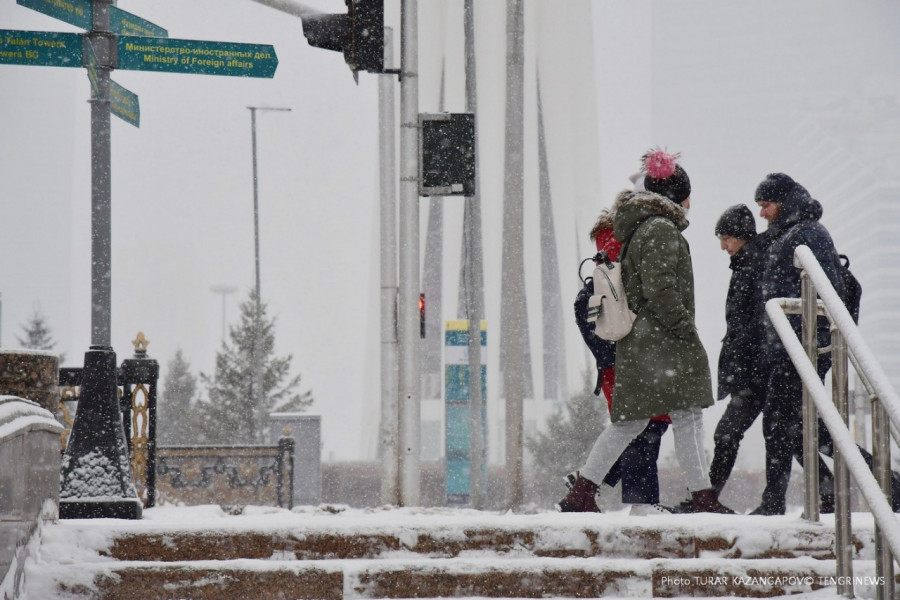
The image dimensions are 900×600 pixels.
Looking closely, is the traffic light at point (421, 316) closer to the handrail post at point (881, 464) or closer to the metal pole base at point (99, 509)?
the metal pole base at point (99, 509)

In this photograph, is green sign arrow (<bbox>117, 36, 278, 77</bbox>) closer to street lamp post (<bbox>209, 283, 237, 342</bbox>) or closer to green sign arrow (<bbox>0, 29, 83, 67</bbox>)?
green sign arrow (<bbox>0, 29, 83, 67</bbox>)

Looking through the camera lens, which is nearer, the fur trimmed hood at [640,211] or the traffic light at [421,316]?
the fur trimmed hood at [640,211]

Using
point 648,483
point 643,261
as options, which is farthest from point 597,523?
point 643,261

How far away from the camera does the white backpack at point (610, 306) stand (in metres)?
5.38

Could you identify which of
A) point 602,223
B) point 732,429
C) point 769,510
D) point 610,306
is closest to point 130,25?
point 602,223

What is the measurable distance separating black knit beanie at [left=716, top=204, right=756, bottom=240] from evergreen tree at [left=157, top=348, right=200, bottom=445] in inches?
1548

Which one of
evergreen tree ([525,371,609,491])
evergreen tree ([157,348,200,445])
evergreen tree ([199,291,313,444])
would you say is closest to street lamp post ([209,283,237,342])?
evergreen tree ([157,348,200,445])

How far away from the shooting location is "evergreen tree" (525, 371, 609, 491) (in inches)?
1161

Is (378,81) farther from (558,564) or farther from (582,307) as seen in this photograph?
(558,564)

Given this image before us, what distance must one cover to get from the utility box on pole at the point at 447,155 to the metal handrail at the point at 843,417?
10.4ft

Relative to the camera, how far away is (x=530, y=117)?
4156cm

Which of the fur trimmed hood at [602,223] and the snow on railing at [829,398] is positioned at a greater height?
the fur trimmed hood at [602,223]

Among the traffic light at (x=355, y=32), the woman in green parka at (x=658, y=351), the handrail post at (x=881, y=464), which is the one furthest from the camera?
the traffic light at (x=355, y=32)

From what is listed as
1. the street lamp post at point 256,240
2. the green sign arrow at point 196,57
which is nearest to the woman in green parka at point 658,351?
the green sign arrow at point 196,57
